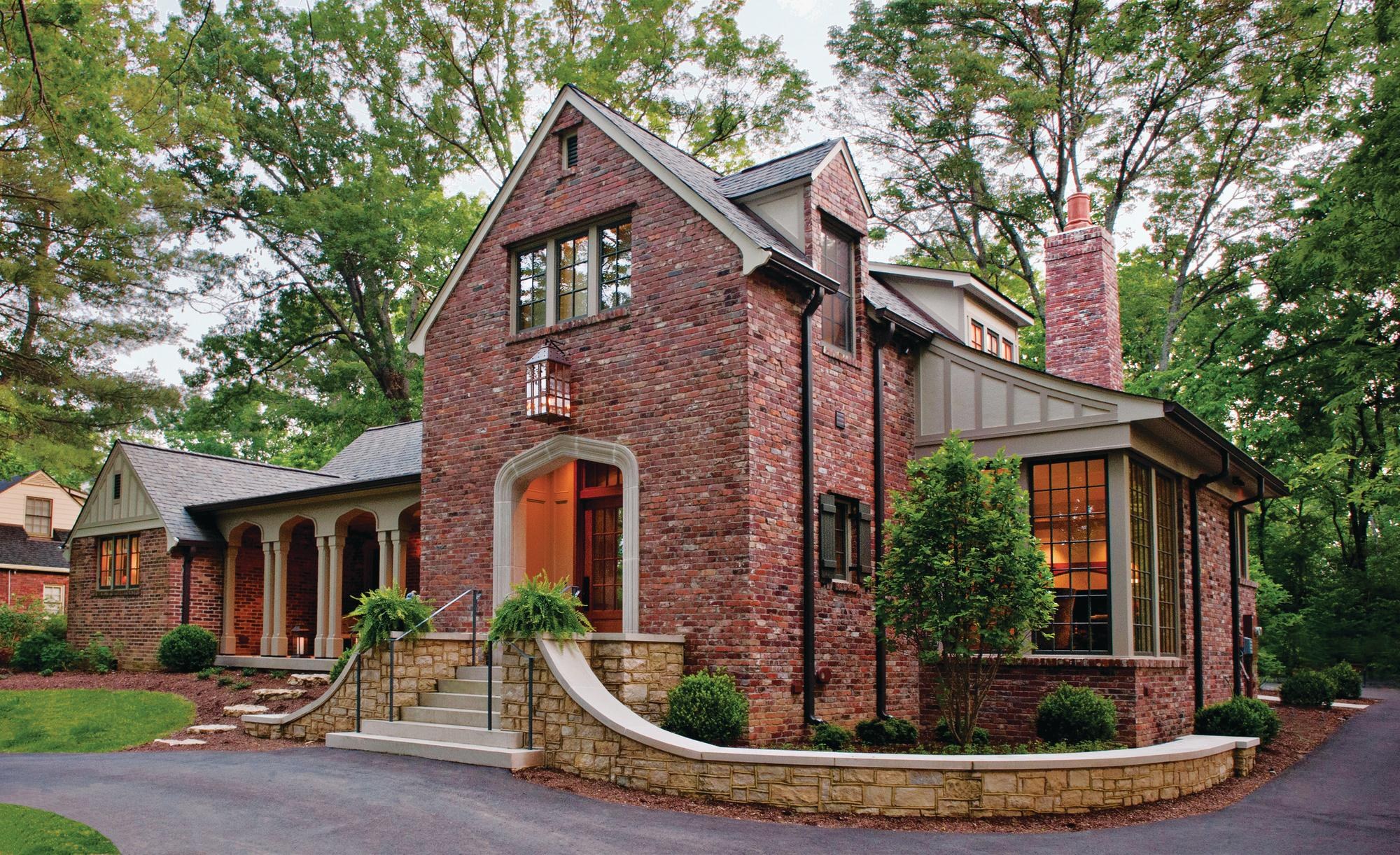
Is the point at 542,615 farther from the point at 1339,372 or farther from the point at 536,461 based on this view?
the point at 1339,372

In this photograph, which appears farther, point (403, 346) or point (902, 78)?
point (403, 346)

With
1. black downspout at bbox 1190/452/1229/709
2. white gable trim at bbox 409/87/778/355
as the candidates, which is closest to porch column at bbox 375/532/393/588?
white gable trim at bbox 409/87/778/355

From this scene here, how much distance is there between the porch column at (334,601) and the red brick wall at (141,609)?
133 inches

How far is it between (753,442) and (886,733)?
3573 millimetres

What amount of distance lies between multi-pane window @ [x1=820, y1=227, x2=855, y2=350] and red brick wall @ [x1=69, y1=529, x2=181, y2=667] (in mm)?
14687

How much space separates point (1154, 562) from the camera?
13.0 meters

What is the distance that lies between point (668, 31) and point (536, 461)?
19.0 metres

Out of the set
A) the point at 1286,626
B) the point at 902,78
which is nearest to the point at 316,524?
the point at 902,78

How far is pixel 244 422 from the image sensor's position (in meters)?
34.8

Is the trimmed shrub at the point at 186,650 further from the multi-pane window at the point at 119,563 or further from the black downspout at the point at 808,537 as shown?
the black downspout at the point at 808,537

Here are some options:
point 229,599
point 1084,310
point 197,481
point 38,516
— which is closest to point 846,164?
point 1084,310

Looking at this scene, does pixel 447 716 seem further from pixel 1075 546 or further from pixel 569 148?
pixel 1075 546

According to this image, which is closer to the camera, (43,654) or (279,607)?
(279,607)

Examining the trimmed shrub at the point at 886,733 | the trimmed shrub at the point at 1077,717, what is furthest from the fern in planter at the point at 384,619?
the trimmed shrub at the point at 1077,717
